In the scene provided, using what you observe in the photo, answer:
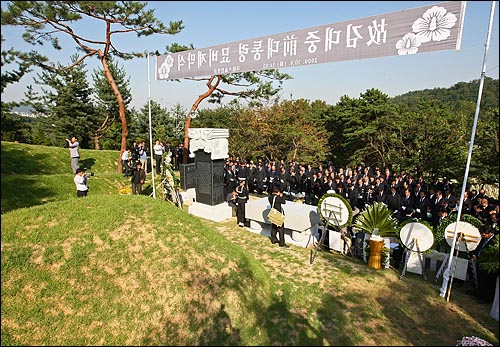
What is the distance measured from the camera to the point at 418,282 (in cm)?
645

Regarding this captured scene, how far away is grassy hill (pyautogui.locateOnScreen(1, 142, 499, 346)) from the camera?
4410 mm

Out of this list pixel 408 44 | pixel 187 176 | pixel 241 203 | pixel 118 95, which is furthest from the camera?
pixel 118 95

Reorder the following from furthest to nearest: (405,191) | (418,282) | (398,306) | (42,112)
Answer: (42,112), (405,191), (418,282), (398,306)

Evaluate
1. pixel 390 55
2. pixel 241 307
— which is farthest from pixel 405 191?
pixel 241 307

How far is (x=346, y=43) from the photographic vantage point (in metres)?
7.10

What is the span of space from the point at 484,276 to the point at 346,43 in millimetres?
5600

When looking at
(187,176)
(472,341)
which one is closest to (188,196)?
(187,176)

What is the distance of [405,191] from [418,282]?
3589 millimetres

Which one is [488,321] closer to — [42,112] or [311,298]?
[311,298]

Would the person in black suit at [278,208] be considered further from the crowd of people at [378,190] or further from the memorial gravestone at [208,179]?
the memorial gravestone at [208,179]

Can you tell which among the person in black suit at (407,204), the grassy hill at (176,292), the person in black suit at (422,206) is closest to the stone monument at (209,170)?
the grassy hill at (176,292)

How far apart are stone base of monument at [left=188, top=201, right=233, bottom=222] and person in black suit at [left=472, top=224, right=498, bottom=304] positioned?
275 inches

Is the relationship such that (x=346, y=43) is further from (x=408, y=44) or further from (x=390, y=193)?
(x=390, y=193)

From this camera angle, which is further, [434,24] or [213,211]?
[213,211]
